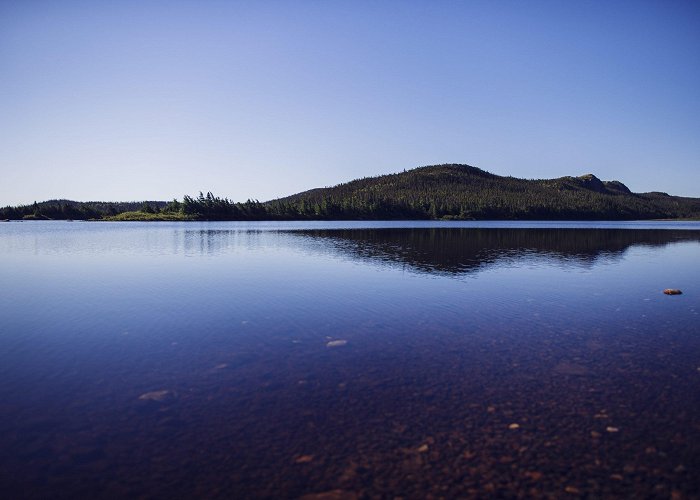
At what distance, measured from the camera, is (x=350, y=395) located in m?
13.5

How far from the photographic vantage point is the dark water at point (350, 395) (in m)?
9.38

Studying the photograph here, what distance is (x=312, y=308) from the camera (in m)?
26.5

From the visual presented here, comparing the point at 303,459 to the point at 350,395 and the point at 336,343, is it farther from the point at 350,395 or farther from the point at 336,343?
the point at 336,343

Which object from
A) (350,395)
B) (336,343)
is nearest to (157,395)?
(350,395)

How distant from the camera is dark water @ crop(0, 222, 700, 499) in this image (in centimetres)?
938

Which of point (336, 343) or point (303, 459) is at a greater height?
point (336, 343)

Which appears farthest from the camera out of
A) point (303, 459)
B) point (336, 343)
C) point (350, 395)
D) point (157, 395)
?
point (336, 343)

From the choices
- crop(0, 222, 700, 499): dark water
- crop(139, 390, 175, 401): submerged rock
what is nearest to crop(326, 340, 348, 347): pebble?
crop(0, 222, 700, 499): dark water

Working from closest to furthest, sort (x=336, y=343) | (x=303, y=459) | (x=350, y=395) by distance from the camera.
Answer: (x=303, y=459) < (x=350, y=395) < (x=336, y=343)

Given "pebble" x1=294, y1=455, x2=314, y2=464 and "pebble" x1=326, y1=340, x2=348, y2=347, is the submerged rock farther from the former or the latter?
"pebble" x1=326, y1=340, x2=348, y2=347

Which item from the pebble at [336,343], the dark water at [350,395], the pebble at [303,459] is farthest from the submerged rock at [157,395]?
the pebble at [336,343]

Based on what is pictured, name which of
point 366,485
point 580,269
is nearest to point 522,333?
point 366,485

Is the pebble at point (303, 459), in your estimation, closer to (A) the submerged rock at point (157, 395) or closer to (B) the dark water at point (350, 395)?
(B) the dark water at point (350, 395)

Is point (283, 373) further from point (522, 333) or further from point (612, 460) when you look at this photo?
point (522, 333)
